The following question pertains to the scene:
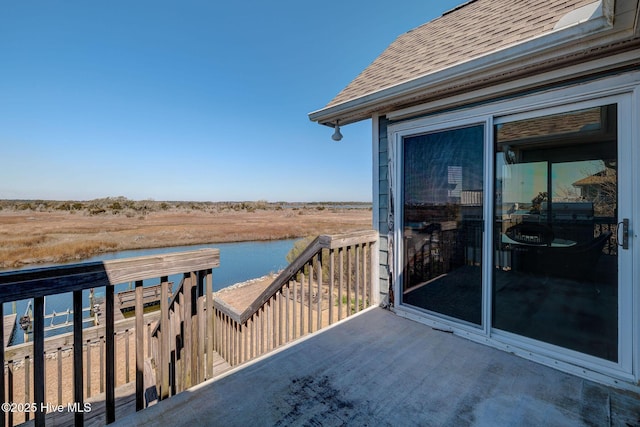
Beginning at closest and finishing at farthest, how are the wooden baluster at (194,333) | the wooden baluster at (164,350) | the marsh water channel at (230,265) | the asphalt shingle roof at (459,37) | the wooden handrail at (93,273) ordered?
1. the wooden handrail at (93,273)
2. the wooden baluster at (164,350)
3. the wooden baluster at (194,333)
4. the asphalt shingle roof at (459,37)
5. the marsh water channel at (230,265)

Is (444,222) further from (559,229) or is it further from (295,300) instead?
(295,300)

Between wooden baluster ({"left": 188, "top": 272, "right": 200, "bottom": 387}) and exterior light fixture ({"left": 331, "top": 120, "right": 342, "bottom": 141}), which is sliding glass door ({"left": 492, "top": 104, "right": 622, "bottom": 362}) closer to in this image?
exterior light fixture ({"left": 331, "top": 120, "right": 342, "bottom": 141})

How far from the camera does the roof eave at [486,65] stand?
138 centimetres

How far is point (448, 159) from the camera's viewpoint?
7.49 ft

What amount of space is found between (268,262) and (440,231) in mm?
17085

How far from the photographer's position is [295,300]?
271 cm

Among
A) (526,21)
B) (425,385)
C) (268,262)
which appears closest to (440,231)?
(425,385)

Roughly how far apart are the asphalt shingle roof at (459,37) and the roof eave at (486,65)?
0.35ft

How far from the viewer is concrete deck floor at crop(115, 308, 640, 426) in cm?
135

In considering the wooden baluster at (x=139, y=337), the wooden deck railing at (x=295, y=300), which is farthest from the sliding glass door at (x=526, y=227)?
the wooden baluster at (x=139, y=337)

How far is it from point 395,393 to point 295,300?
1.35m

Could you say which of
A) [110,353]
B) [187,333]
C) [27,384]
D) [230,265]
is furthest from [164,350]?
[230,265]

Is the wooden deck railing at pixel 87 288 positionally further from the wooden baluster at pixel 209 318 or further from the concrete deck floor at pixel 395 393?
the concrete deck floor at pixel 395 393

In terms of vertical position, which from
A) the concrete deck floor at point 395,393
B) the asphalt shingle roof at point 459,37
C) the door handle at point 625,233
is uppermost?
the asphalt shingle roof at point 459,37
